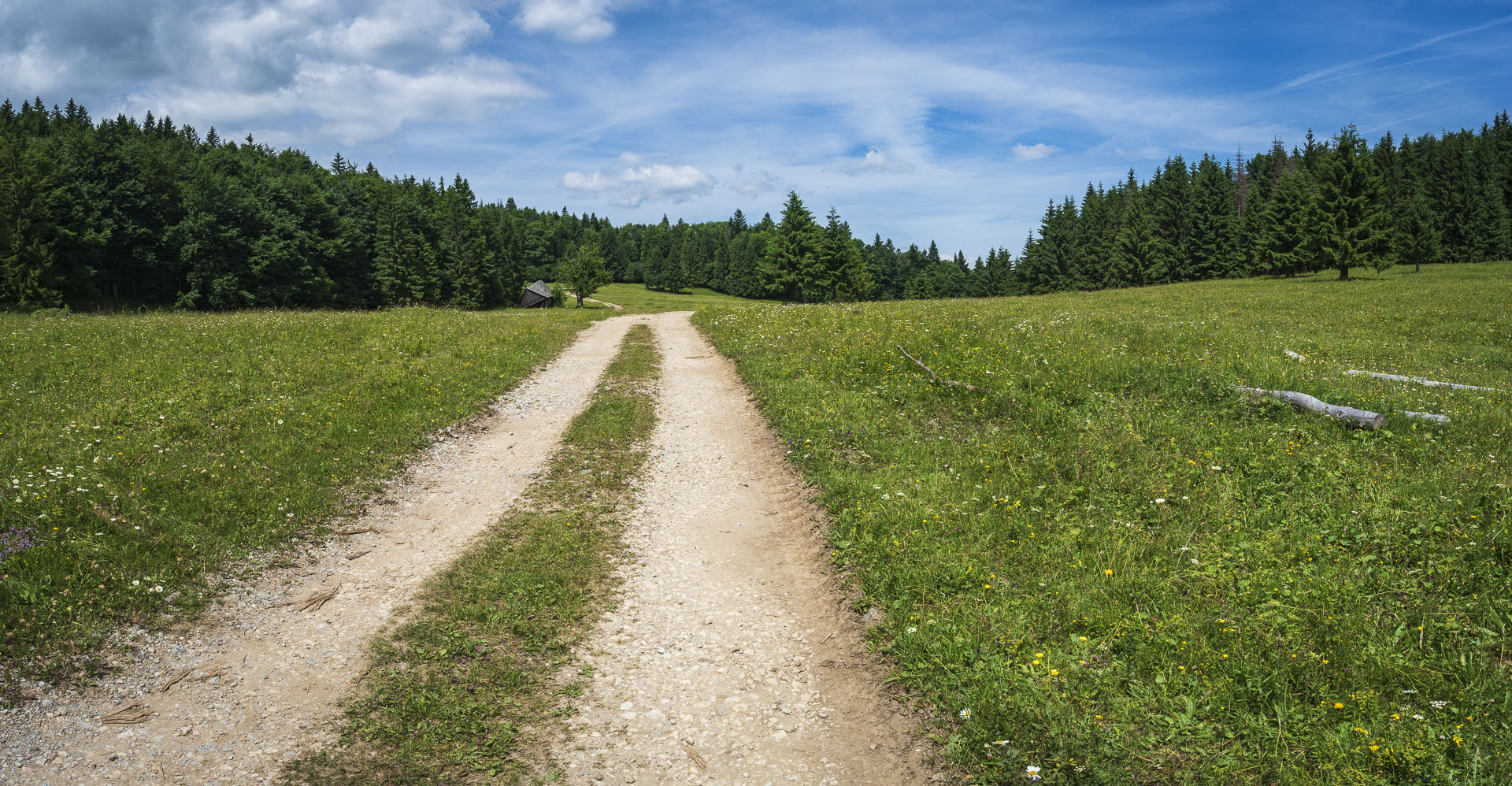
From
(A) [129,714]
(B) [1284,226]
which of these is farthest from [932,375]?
(B) [1284,226]

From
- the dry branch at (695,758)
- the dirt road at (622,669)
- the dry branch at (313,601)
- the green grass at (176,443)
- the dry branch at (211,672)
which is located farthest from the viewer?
the dry branch at (313,601)

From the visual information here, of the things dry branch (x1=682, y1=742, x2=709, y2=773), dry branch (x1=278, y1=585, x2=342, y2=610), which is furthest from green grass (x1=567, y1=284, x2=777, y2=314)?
dry branch (x1=682, y1=742, x2=709, y2=773)

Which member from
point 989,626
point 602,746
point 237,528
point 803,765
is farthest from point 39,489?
point 989,626

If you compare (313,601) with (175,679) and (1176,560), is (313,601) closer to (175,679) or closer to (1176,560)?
(175,679)

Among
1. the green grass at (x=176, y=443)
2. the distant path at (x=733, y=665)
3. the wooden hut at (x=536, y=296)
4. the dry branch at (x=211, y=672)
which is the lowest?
the distant path at (x=733, y=665)

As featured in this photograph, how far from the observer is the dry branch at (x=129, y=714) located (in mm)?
5141

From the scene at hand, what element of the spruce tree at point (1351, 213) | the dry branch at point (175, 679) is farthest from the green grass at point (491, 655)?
the spruce tree at point (1351, 213)

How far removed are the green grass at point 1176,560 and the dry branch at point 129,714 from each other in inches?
236

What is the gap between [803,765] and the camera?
200 inches

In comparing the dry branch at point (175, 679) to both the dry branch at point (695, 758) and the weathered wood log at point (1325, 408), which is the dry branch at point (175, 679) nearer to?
the dry branch at point (695, 758)

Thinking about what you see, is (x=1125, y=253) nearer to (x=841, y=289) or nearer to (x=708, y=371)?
(x=841, y=289)

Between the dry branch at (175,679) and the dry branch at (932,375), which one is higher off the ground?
the dry branch at (932,375)

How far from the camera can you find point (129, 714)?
5223 millimetres

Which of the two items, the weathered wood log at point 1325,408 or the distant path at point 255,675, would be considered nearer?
the distant path at point 255,675
